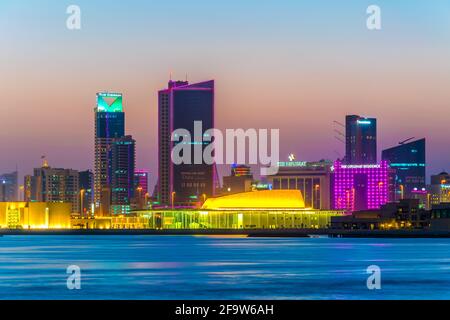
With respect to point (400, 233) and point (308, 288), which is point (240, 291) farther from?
point (400, 233)

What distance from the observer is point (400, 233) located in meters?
192

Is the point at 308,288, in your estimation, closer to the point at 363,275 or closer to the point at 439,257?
the point at 363,275

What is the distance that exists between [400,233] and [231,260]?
103 m

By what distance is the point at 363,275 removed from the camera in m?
72.6

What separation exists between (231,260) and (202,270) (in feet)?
49.8
